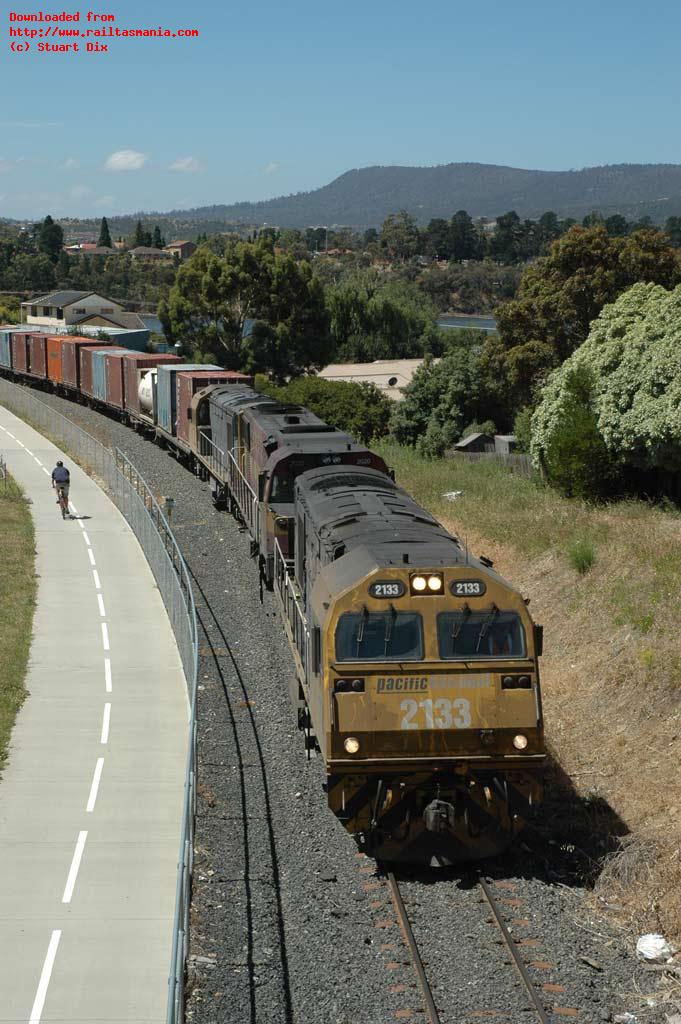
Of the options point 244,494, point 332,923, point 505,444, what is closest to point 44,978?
point 332,923

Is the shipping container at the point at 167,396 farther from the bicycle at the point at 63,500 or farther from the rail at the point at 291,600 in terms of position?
the rail at the point at 291,600

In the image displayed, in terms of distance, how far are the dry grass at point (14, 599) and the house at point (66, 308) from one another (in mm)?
94188

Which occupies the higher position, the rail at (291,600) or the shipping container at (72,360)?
the shipping container at (72,360)

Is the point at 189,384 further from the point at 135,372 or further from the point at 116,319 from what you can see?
the point at 116,319

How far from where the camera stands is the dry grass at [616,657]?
1377cm

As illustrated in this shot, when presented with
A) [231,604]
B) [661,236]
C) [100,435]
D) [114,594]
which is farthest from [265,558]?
[661,236]

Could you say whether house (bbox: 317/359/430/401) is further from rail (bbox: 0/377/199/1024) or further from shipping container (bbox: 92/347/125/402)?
rail (bbox: 0/377/199/1024)

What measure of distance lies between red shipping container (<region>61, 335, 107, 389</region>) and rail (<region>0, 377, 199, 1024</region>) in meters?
2.96

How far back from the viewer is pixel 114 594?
2750 centimetres

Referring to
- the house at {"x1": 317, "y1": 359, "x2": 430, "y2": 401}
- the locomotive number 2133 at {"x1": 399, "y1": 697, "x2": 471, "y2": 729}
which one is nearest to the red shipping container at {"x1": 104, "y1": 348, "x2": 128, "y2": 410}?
the house at {"x1": 317, "y1": 359, "x2": 430, "y2": 401}

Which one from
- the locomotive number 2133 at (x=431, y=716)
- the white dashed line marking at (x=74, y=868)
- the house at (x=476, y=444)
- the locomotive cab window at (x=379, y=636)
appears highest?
the locomotive cab window at (x=379, y=636)

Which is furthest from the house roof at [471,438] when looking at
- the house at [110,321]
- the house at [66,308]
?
the house at [66,308]

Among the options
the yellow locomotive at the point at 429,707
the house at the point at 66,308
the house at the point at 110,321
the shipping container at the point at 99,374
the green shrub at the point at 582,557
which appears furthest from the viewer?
the house at the point at 66,308

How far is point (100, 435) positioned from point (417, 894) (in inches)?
1597
